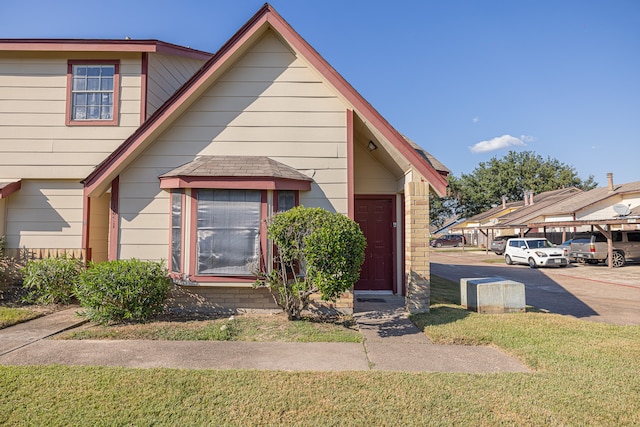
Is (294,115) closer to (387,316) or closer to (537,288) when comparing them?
(387,316)

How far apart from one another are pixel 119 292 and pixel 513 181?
6366cm

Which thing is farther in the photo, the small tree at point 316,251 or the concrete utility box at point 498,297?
the concrete utility box at point 498,297

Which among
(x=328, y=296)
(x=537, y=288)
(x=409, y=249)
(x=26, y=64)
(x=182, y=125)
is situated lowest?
(x=537, y=288)

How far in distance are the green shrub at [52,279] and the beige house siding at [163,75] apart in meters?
3.95

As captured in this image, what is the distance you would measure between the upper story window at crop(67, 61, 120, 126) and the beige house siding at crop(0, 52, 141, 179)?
14cm

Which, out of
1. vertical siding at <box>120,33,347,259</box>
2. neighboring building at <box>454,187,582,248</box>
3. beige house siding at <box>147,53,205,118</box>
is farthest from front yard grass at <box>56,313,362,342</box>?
neighboring building at <box>454,187,582,248</box>

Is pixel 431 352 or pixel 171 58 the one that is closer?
pixel 431 352

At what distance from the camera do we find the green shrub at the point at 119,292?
6.18 m

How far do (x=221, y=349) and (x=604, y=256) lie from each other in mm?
22911

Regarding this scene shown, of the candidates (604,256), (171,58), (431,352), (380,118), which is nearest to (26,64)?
(171,58)

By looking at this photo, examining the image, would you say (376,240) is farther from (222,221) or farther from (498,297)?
(222,221)

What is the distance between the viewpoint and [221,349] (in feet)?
16.9

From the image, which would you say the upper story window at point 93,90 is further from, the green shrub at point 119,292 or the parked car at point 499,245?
the parked car at point 499,245

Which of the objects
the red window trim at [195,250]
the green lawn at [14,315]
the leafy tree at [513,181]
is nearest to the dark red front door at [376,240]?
the red window trim at [195,250]
